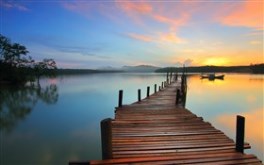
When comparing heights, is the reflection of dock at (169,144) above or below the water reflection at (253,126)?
above

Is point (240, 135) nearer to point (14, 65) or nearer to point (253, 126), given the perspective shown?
point (253, 126)

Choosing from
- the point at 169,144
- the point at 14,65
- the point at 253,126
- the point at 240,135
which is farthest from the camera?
the point at 14,65

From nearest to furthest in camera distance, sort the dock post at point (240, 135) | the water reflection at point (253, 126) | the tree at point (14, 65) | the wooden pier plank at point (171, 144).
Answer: the wooden pier plank at point (171, 144)
the dock post at point (240, 135)
the water reflection at point (253, 126)
the tree at point (14, 65)

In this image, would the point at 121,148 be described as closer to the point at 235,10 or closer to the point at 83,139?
the point at 83,139

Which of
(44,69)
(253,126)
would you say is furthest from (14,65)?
(253,126)

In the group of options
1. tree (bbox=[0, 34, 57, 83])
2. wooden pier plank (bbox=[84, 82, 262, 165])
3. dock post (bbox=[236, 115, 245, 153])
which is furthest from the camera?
tree (bbox=[0, 34, 57, 83])

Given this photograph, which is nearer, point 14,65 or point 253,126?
point 253,126

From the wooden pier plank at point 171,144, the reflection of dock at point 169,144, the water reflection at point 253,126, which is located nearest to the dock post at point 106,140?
the reflection of dock at point 169,144

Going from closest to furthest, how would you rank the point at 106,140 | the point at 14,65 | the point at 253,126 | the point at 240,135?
the point at 106,140 < the point at 240,135 < the point at 253,126 < the point at 14,65

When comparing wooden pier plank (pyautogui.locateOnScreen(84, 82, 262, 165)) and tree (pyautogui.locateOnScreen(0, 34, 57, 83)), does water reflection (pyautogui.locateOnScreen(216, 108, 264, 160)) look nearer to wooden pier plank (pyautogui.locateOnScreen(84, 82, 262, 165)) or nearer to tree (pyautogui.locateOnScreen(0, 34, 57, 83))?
wooden pier plank (pyautogui.locateOnScreen(84, 82, 262, 165))

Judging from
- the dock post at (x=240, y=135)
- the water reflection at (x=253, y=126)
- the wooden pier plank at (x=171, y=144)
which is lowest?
the water reflection at (x=253, y=126)

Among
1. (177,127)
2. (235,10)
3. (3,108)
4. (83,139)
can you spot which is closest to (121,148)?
(177,127)

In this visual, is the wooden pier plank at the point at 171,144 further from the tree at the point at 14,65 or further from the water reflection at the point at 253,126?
the tree at the point at 14,65

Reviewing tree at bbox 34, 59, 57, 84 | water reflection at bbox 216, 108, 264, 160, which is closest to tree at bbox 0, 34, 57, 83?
tree at bbox 34, 59, 57, 84
